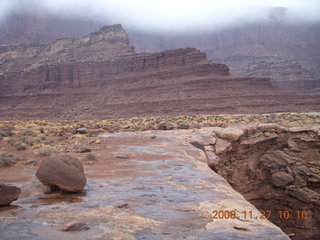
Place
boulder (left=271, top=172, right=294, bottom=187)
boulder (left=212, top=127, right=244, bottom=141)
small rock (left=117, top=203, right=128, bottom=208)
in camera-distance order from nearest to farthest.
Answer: small rock (left=117, top=203, right=128, bottom=208), boulder (left=212, top=127, right=244, bottom=141), boulder (left=271, top=172, right=294, bottom=187)

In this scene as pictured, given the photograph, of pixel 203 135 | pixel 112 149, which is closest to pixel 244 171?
pixel 203 135

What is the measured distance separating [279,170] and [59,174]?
50.2 ft

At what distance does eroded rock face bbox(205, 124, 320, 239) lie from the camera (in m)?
16.7

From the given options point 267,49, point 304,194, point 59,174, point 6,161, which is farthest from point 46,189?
point 267,49

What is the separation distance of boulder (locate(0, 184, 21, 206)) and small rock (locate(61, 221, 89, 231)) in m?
1.35

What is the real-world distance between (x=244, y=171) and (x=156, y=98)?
44062 millimetres

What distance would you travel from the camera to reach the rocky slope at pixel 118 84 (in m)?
57.7

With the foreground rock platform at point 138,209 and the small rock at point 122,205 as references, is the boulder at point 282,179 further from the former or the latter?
the small rock at point 122,205

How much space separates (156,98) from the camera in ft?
202

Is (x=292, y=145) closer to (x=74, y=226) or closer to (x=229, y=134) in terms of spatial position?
(x=229, y=134)

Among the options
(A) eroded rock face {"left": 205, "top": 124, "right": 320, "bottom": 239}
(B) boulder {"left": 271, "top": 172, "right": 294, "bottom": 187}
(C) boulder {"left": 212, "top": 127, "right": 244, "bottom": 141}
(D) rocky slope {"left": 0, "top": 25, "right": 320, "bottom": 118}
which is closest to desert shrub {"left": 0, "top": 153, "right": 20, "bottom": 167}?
(A) eroded rock face {"left": 205, "top": 124, "right": 320, "bottom": 239}

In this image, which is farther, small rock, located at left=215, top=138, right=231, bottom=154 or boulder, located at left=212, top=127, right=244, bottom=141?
boulder, located at left=212, top=127, right=244, bottom=141

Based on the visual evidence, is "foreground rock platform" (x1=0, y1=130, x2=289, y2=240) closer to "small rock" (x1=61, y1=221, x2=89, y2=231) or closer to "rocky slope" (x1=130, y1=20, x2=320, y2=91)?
"small rock" (x1=61, y1=221, x2=89, y2=231)

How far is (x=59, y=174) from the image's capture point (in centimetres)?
583
